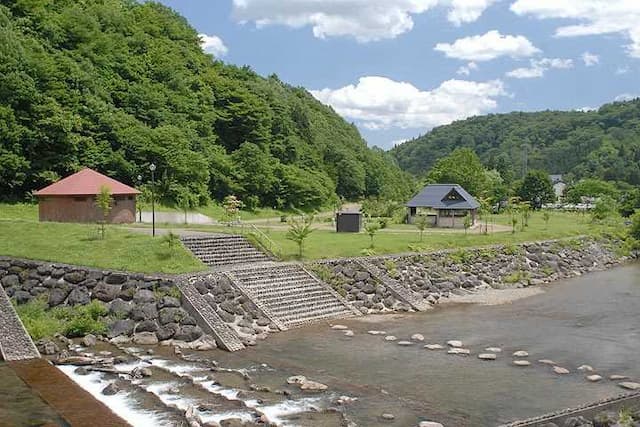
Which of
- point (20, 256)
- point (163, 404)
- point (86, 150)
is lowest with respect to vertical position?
point (163, 404)

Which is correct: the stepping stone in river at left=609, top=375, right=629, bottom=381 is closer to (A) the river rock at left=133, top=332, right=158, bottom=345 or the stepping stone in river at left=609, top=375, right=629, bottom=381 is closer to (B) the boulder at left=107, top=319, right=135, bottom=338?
(A) the river rock at left=133, top=332, right=158, bottom=345

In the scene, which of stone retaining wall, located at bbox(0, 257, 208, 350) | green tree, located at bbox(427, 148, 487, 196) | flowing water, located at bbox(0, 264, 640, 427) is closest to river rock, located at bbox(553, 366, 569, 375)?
flowing water, located at bbox(0, 264, 640, 427)

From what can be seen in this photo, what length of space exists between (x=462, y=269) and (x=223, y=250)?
11905mm

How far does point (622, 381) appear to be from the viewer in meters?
16.3

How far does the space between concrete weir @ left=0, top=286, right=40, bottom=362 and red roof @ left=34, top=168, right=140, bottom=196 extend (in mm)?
14579

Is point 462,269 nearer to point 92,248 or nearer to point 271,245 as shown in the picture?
point 271,245

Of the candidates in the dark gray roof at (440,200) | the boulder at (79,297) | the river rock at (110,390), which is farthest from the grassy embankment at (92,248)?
the dark gray roof at (440,200)

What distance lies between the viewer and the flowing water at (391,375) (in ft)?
46.4

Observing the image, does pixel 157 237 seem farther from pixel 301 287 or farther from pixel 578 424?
pixel 578 424

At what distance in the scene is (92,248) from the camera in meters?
25.7

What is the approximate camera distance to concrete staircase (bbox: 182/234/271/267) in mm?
26844

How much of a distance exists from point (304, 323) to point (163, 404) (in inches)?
352

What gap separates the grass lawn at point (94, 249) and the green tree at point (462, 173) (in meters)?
48.3

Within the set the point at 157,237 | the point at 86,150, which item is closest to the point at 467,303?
the point at 157,237
